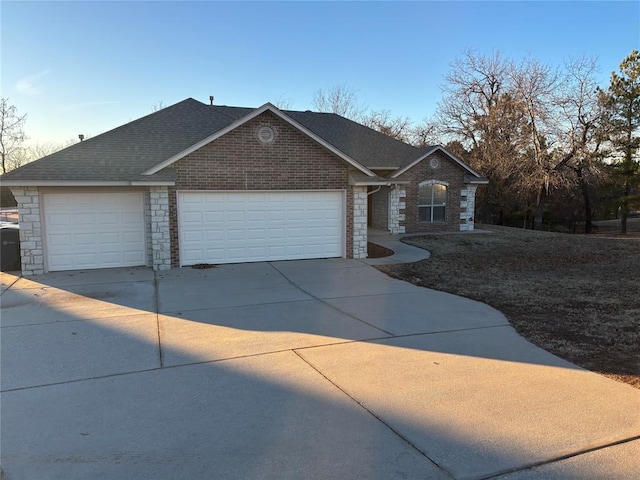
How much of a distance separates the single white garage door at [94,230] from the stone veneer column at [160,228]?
88cm

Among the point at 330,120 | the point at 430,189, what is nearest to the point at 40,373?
the point at 430,189

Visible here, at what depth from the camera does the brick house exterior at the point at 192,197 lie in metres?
11.6

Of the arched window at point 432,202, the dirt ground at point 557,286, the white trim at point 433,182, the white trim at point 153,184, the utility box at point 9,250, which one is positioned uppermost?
the white trim at point 433,182

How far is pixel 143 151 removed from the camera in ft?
44.2

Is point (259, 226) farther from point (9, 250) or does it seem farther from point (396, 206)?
point (396, 206)

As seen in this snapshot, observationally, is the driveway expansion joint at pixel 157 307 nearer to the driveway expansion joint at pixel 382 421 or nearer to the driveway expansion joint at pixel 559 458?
the driveway expansion joint at pixel 382 421

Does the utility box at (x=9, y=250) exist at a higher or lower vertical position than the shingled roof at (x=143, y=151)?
lower

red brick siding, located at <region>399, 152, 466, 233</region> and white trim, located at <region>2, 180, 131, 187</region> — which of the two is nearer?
white trim, located at <region>2, 180, 131, 187</region>

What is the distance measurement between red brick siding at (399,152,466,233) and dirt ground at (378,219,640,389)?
2.60 meters

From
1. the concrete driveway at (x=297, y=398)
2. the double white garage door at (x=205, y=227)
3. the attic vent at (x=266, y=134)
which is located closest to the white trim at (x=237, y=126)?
the attic vent at (x=266, y=134)

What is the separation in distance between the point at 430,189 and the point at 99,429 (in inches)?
771

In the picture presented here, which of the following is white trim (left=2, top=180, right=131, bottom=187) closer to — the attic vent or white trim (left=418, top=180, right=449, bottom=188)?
the attic vent

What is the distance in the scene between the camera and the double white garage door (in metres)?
11.9

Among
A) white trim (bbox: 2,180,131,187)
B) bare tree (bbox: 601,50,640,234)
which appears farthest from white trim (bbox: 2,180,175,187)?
bare tree (bbox: 601,50,640,234)
